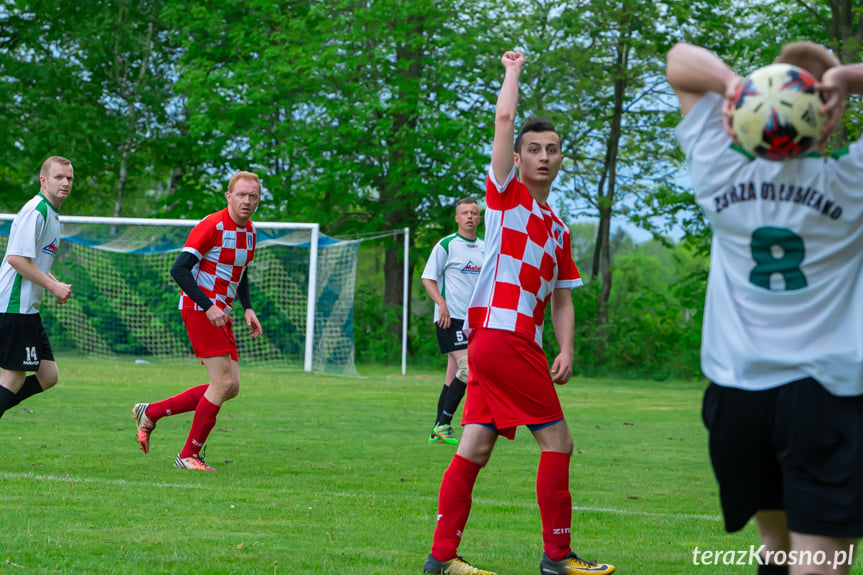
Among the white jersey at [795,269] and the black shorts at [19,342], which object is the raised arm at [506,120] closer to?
the white jersey at [795,269]

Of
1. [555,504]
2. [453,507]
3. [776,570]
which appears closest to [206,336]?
[453,507]

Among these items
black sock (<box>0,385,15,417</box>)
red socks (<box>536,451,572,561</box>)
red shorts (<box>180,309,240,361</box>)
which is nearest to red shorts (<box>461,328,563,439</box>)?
red socks (<box>536,451,572,561</box>)

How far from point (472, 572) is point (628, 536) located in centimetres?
153

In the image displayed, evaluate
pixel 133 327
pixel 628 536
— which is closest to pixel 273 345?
pixel 133 327

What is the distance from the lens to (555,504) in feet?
14.9

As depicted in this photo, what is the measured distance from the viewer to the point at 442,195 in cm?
2786

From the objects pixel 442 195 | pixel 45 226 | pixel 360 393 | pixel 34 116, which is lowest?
pixel 360 393

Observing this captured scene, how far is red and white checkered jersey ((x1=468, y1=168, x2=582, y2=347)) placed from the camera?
14.8 feet

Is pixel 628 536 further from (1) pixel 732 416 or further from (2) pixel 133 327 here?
(2) pixel 133 327

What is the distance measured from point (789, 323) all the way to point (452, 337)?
758cm

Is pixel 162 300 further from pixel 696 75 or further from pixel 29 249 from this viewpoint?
pixel 696 75

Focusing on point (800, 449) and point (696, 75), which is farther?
point (696, 75)

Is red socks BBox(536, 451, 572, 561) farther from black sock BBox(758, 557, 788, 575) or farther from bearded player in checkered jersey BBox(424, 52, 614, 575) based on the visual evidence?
black sock BBox(758, 557, 788, 575)

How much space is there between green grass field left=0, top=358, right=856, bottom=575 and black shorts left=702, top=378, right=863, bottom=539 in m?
1.92
